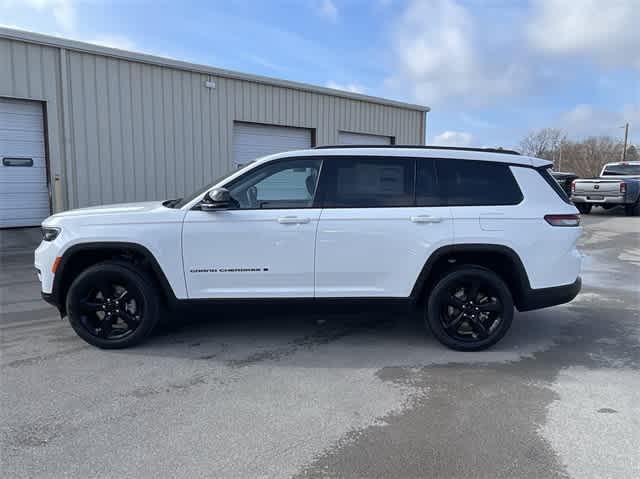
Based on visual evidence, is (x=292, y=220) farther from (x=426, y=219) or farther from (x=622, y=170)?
(x=622, y=170)

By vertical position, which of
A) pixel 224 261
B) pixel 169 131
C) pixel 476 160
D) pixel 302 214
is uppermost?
pixel 169 131

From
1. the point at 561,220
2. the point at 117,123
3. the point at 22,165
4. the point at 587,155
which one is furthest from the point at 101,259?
the point at 587,155

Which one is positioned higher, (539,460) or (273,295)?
(273,295)

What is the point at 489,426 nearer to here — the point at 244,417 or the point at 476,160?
the point at 244,417

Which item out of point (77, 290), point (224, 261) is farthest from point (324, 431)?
point (77, 290)

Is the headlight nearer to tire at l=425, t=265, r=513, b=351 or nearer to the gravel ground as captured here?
the gravel ground

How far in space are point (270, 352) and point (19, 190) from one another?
7780 mm

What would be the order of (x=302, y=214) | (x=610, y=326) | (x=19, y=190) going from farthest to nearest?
(x=19, y=190) → (x=610, y=326) → (x=302, y=214)

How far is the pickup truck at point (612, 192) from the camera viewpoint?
→ 1753cm

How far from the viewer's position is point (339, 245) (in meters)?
4.31

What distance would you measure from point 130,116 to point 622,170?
1861 cm

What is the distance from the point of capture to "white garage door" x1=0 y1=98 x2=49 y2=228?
30.8ft

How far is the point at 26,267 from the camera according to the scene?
819 cm

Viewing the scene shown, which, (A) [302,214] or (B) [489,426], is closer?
(B) [489,426]
